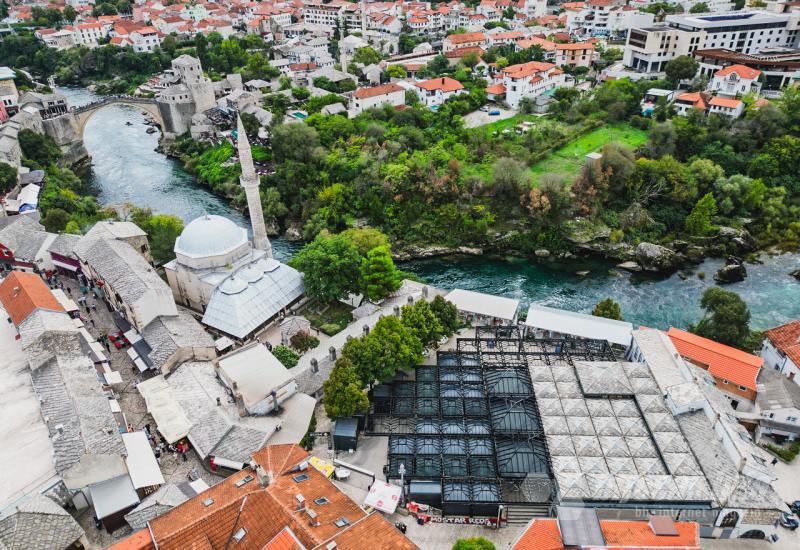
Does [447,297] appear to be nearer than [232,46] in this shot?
Yes

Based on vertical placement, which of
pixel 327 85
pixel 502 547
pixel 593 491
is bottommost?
pixel 502 547

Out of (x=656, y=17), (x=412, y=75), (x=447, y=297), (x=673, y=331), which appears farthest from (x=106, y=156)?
(x=656, y=17)

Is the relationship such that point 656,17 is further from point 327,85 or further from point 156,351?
point 156,351

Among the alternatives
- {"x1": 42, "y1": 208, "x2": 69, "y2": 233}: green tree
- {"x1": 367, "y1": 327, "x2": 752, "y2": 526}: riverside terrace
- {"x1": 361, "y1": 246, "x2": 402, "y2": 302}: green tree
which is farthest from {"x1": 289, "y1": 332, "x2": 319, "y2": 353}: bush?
{"x1": 42, "y1": 208, "x2": 69, "y2": 233}: green tree

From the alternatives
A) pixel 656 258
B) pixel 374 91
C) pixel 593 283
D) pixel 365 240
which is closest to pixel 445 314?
pixel 365 240

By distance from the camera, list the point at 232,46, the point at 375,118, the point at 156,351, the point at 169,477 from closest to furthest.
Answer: the point at 169,477 → the point at 156,351 → the point at 375,118 → the point at 232,46

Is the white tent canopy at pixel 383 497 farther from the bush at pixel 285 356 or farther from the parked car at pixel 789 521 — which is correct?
the parked car at pixel 789 521

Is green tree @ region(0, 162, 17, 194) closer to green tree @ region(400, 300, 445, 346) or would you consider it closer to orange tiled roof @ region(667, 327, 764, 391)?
Result: green tree @ region(400, 300, 445, 346)
